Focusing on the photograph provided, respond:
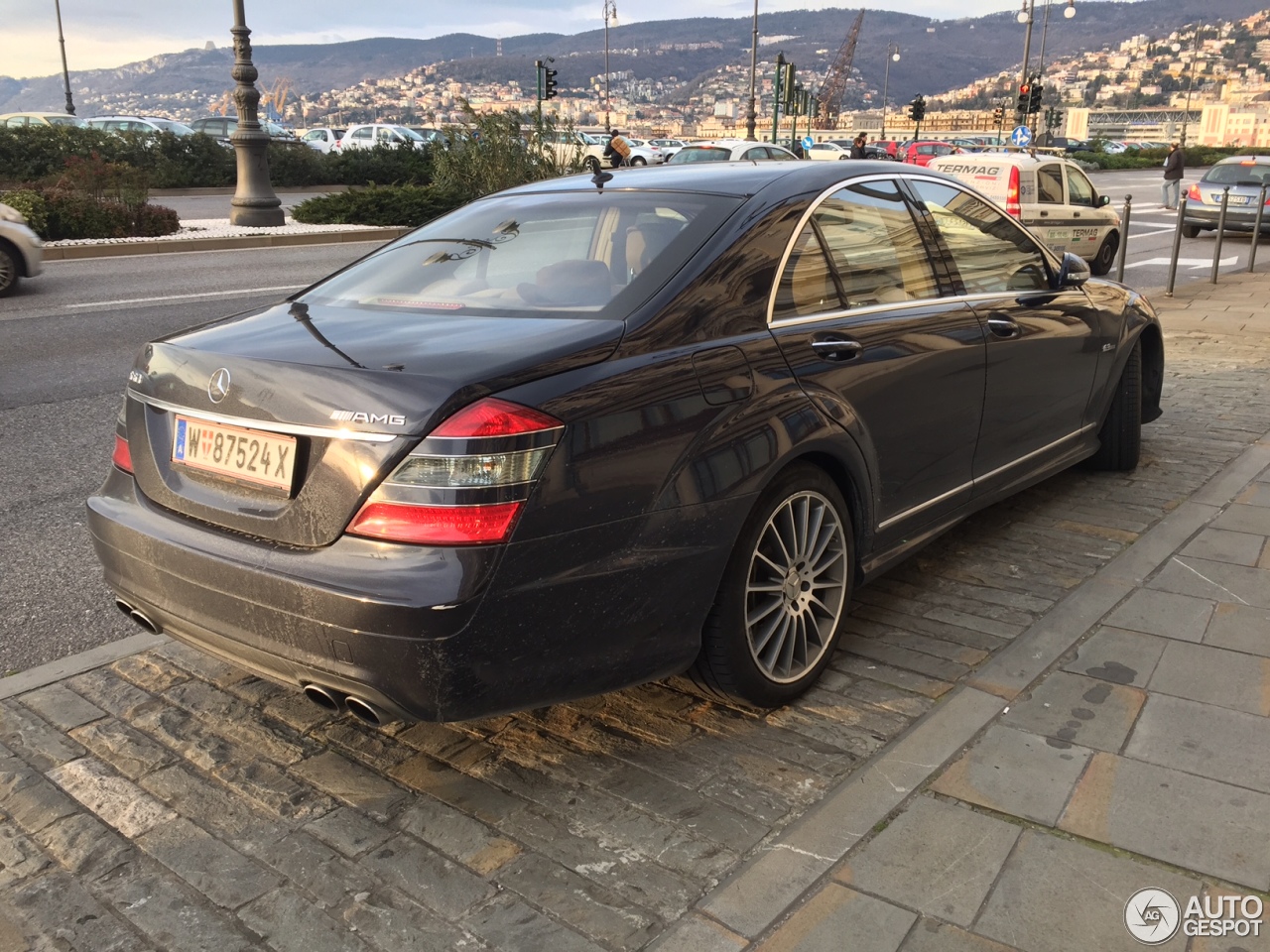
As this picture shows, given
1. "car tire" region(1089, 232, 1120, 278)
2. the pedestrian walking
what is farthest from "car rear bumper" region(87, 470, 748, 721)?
the pedestrian walking

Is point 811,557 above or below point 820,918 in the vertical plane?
above

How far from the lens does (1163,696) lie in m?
3.31

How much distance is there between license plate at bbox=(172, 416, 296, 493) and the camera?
8.69ft

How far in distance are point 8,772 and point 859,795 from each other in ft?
7.18

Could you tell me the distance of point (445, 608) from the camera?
2.46m

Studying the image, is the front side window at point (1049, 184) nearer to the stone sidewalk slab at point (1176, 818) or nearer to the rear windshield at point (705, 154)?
the stone sidewalk slab at point (1176, 818)

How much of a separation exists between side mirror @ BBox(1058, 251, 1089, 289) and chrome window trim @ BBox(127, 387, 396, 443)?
331cm

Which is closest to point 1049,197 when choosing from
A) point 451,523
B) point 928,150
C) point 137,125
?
point 451,523

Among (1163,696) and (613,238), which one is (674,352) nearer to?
(613,238)

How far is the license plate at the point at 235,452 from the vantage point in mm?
2648

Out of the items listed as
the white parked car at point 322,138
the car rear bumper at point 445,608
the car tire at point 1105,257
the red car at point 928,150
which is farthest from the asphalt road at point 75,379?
the red car at point 928,150

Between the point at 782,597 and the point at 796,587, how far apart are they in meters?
0.07

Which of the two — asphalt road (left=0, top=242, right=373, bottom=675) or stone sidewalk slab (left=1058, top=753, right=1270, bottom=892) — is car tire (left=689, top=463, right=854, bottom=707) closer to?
stone sidewalk slab (left=1058, top=753, right=1270, bottom=892)

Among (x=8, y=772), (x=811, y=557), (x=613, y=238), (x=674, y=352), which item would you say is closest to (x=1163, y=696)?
(x=811, y=557)
